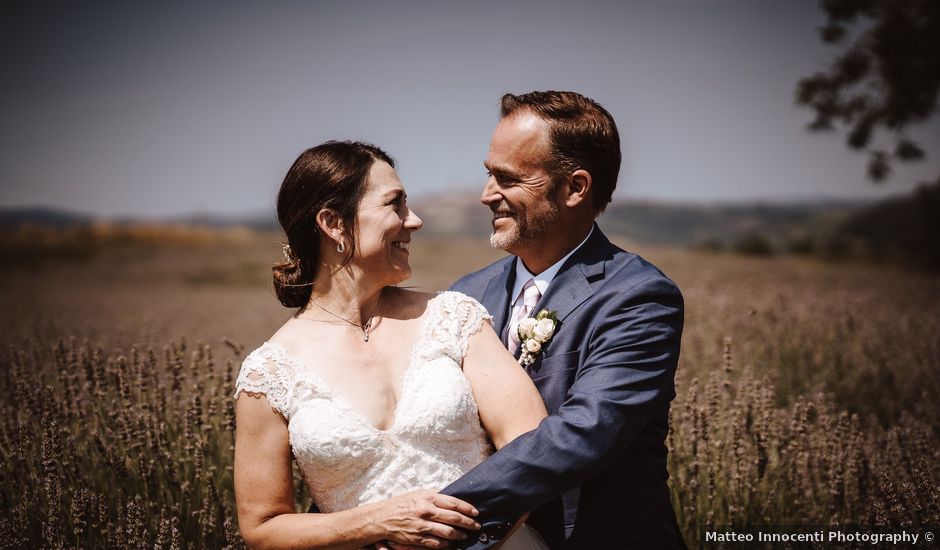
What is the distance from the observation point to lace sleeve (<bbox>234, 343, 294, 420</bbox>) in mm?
2410

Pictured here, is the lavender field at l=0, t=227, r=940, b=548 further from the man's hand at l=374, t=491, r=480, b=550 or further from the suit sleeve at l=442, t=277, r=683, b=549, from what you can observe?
the man's hand at l=374, t=491, r=480, b=550

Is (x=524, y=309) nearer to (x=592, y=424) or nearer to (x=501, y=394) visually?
(x=501, y=394)

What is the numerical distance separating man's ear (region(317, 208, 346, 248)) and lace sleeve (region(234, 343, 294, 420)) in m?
0.54

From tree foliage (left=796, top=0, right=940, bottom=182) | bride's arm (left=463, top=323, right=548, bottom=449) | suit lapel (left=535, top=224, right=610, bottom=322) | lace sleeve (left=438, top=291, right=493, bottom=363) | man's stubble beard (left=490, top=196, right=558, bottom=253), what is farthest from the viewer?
tree foliage (left=796, top=0, right=940, bottom=182)

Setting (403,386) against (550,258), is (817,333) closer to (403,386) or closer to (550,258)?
(550,258)

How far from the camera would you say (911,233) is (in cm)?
1517

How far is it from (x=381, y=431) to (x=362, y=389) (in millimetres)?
187

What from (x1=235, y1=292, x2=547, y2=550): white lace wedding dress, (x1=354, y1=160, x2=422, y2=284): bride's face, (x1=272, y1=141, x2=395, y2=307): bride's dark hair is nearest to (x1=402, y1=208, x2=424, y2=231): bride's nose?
(x1=354, y1=160, x2=422, y2=284): bride's face

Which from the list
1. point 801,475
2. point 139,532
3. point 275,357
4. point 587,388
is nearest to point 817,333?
point 801,475

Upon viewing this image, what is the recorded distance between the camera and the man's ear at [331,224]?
8.65 ft

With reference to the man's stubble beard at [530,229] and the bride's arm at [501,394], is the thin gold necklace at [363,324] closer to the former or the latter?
the bride's arm at [501,394]

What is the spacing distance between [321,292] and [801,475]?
2.74 m

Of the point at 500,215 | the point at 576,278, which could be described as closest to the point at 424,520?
the point at 576,278

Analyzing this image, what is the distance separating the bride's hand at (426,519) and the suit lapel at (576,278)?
0.92 m
